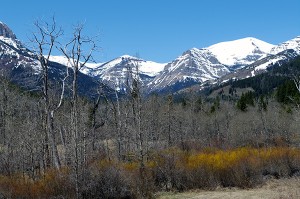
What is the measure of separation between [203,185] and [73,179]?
7.55 metres

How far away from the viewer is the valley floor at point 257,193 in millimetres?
17156

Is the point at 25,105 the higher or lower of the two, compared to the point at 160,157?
higher

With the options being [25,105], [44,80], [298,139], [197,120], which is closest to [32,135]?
[44,80]

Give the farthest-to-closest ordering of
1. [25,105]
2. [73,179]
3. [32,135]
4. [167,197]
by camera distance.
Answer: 1. [25,105]
2. [32,135]
3. [167,197]
4. [73,179]

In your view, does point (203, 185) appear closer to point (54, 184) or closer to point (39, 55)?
point (54, 184)

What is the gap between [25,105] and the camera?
49500 mm

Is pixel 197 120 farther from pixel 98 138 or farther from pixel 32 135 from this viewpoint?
pixel 32 135

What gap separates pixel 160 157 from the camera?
69.2 ft

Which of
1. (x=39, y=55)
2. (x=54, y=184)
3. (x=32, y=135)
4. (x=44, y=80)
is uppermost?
(x=39, y=55)

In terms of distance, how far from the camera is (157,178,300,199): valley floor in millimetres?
17156

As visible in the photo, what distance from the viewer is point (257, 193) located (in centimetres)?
1830

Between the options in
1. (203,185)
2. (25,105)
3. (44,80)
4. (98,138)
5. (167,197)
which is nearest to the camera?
(167,197)

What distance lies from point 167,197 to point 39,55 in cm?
1057

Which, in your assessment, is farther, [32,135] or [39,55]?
[32,135]
